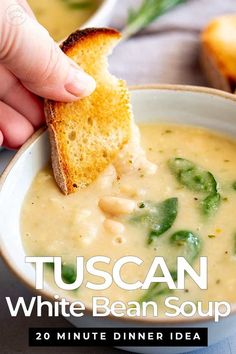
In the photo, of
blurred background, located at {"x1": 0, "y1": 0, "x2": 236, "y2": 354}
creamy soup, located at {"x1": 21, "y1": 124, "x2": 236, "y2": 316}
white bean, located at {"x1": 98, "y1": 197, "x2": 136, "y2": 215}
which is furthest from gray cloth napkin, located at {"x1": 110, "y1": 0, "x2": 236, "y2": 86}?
white bean, located at {"x1": 98, "y1": 197, "x2": 136, "y2": 215}

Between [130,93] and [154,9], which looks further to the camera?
[154,9]

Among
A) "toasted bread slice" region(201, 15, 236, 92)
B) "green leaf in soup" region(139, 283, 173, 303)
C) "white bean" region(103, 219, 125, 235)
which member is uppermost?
"toasted bread slice" region(201, 15, 236, 92)

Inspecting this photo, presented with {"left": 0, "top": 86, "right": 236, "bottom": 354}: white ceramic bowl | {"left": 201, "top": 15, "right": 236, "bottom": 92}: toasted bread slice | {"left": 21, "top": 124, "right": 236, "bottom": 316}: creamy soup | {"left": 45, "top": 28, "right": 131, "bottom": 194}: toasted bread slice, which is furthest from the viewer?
{"left": 201, "top": 15, "right": 236, "bottom": 92}: toasted bread slice

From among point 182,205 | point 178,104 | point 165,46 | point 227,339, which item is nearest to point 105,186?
point 182,205

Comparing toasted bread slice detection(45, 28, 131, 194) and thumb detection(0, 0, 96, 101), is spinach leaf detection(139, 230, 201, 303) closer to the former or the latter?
toasted bread slice detection(45, 28, 131, 194)

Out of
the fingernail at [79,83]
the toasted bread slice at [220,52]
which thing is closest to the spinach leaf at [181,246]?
the fingernail at [79,83]

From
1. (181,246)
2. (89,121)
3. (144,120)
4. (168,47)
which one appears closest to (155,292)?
(181,246)

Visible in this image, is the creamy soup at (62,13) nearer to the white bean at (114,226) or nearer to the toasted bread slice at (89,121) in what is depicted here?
the toasted bread slice at (89,121)

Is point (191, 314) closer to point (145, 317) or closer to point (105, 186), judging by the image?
point (145, 317)

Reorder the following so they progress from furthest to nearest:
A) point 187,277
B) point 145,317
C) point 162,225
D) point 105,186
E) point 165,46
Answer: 1. point 165,46
2. point 105,186
3. point 162,225
4. point 187,277
5. point 145,317
